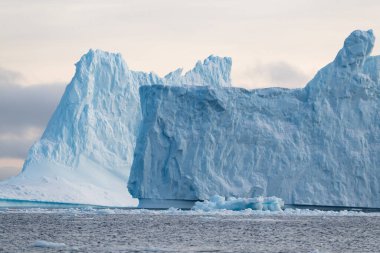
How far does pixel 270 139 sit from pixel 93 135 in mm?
14640

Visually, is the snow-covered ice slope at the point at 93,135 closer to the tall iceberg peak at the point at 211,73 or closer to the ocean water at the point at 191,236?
the tall iceberg peak at the point at 211,73

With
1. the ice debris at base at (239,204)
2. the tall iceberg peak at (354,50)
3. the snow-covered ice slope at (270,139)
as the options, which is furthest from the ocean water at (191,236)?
the tall iceberg peak at (354,50)

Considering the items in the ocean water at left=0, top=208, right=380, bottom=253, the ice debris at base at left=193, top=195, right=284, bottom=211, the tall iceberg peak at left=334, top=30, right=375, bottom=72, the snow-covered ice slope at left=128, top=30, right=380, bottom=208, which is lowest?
the ocean water at left=0, top=208, right=380, bottom=253

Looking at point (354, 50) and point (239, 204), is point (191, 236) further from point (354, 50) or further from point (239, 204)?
point (354, 50)

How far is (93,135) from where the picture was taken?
52.4m

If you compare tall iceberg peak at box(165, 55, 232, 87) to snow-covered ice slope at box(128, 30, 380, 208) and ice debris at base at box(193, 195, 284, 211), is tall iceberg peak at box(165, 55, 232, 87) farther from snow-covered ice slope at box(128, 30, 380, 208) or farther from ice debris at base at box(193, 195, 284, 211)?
ice debris at base at box(193, 195, 284, 211)

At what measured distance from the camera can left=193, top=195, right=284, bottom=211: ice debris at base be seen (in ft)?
119

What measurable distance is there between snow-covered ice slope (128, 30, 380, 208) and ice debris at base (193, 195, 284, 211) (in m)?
3.55

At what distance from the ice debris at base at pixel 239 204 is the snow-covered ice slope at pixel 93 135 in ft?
44.1

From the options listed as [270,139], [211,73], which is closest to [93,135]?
[211,73]

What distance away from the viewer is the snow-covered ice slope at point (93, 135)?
5069 centimetres

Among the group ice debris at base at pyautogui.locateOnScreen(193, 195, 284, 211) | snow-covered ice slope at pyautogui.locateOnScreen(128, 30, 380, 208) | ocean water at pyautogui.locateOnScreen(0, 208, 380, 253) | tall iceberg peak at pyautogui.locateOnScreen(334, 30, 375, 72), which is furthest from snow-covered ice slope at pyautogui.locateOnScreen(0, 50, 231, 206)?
ocean water at pyautogui.locateOnScreen(0, 208, 380, 253)

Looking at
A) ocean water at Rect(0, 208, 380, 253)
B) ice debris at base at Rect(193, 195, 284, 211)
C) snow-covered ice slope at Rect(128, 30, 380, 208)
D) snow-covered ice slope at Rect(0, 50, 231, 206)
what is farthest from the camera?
snow-covered ice slope at Rect(0, 50, 231, 206)

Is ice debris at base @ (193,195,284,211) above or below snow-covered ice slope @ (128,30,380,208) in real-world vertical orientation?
below
